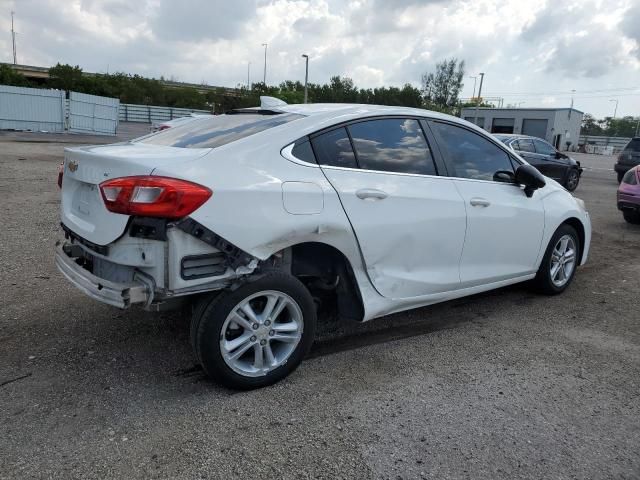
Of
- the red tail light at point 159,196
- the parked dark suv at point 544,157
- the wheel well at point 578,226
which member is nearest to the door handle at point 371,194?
the red tail light at point 159,196

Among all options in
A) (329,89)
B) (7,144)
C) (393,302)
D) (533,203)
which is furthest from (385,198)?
(329,89)

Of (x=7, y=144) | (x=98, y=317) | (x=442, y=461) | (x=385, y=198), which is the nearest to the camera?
(x=442, y=461)

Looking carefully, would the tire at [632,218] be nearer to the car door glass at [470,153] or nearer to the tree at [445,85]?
the car door glass at [470,153]

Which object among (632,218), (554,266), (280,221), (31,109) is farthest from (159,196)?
(31,109)

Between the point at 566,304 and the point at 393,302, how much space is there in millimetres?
2264

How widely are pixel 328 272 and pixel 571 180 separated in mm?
14697

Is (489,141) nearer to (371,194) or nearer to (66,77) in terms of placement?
(371,194)

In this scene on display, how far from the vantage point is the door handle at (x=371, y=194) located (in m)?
3.32

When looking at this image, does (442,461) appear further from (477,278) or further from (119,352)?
(119,352)

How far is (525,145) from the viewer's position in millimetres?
14297

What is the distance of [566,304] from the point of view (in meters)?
4.96

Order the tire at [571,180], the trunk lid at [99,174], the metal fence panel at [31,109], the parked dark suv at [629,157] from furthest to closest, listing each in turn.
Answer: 1. the metal fence panel at [31,109]
2. the parked dark suv at [629,157]
3. the tire at [571,180]
4. the trunk lid at [99,174]

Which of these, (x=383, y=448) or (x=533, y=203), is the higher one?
(x=533, y=203)

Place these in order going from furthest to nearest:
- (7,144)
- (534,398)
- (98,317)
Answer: (7,144) → (98,317) → (534,398)
